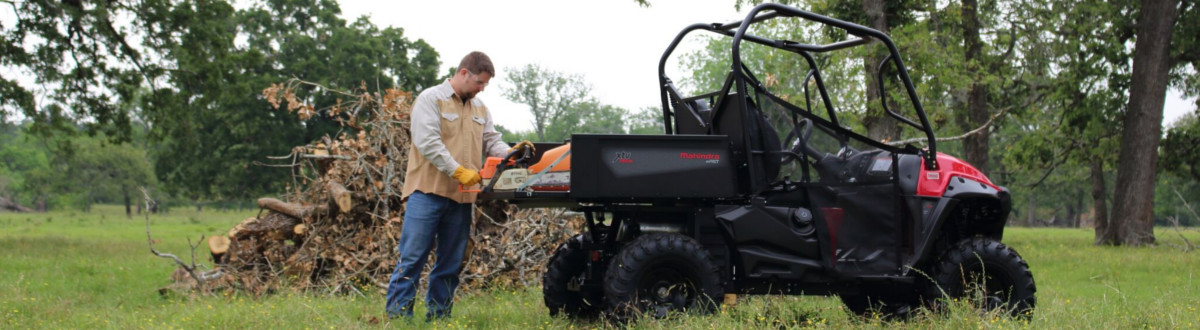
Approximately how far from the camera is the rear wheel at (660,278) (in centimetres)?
527

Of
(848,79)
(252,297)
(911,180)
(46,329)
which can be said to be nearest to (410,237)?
(46,329)

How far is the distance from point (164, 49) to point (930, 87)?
1445cm

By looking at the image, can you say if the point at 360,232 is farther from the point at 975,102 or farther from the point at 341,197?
the point at 975,102

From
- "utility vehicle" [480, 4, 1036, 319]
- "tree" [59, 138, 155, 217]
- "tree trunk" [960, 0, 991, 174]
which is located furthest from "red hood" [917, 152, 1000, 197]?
"tree" [59, 138, 155, 217]

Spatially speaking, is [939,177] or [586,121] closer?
[939,177]

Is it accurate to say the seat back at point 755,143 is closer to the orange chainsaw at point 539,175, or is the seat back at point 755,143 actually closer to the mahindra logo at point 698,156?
the mahindra logo at point 698,156

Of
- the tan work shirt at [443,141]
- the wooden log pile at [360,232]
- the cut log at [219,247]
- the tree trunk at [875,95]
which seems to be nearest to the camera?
the tan work shirt at [443,141]

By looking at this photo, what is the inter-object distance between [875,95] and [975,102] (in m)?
8.34

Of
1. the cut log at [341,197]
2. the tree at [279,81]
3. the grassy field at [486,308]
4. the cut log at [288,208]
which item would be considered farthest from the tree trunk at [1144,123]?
the tree at [279,81]

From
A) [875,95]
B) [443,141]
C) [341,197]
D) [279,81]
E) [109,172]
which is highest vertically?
[279,81]

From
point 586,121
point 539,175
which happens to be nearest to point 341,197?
point 539,175

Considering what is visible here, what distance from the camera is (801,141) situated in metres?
5.82

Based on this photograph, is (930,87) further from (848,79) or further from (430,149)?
(430,149)

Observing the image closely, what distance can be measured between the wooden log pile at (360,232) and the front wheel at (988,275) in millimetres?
4256
